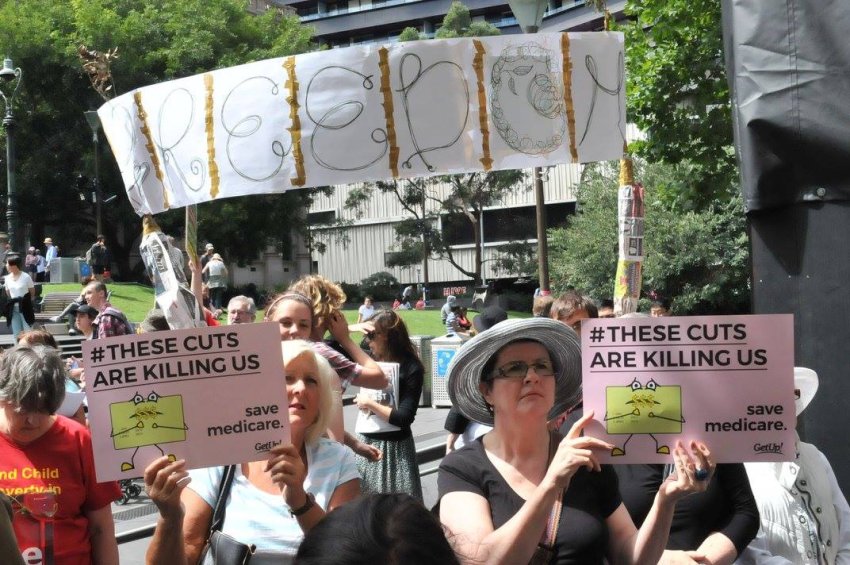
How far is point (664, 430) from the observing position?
10.6ft

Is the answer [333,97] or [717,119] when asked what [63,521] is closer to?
[333,97]

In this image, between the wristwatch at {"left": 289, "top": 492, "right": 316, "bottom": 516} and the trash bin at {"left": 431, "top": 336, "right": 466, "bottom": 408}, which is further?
the trash bin at {"left": 431, "top": 336, "right": 466, "bottom": 408}

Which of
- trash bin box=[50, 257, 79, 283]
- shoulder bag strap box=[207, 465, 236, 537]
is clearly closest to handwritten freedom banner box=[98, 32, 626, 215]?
shoulder bag strap box=[207, 465, 236, 537]

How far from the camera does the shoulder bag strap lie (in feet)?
10.9

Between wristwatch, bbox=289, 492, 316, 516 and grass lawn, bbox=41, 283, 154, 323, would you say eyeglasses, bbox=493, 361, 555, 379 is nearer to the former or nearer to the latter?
wristwatch, bbox=289, 492, 316, 516

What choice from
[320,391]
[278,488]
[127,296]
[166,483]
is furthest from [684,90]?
[127,296]

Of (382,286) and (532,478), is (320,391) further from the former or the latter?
(382,286)

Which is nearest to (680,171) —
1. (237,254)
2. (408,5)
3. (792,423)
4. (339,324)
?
(339,324)

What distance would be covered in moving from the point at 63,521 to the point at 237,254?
1688 inches

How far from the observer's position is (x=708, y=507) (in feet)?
12.5

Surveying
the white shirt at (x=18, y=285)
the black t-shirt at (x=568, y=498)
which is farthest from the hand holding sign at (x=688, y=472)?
the white shirt at (x=18, y=285)

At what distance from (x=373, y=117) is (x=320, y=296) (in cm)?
94

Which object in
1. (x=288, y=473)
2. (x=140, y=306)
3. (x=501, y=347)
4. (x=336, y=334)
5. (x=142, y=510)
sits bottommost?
(x=142, y=510)

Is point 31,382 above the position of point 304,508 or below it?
above
